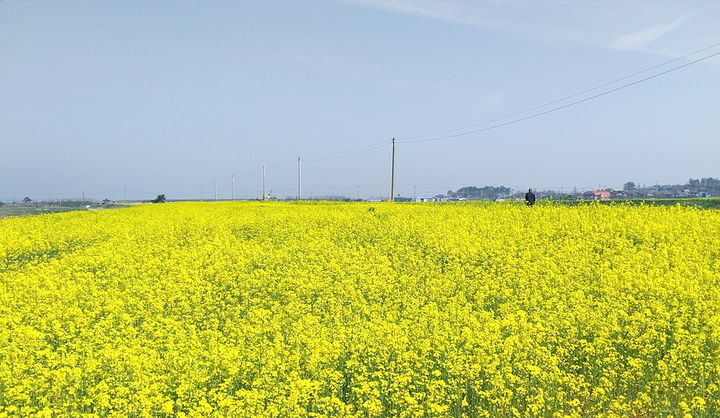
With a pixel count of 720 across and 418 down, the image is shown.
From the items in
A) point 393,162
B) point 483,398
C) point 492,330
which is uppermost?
point 393,162

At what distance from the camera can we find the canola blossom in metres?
5.55

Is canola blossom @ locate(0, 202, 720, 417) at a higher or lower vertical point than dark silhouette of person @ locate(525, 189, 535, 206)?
lower

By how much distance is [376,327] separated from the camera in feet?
23.6

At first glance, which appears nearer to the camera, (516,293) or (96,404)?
(96,404)

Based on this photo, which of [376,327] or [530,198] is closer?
[376,327]

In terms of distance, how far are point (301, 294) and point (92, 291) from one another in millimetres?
4076

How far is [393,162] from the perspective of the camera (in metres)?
54.6

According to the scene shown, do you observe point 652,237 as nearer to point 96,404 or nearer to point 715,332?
point 715,332

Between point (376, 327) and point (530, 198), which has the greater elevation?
point (530, 198)

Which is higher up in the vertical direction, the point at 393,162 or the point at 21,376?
the point at 393,162

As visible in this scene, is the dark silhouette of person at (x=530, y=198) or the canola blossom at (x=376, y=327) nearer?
the canola blossom at (x=376, y=327)

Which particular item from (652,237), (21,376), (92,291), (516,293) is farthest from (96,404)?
(652,237)

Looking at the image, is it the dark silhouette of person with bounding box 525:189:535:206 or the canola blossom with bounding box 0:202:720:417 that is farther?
the dark silhouette of person with bounding box 525:189:535:206

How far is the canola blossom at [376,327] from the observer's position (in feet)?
18.2
